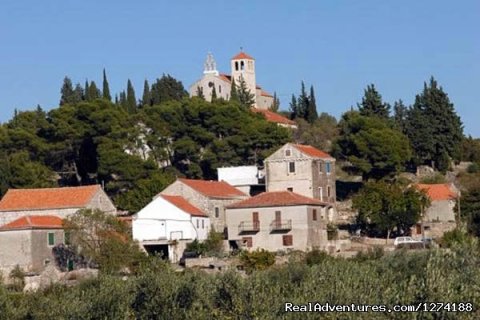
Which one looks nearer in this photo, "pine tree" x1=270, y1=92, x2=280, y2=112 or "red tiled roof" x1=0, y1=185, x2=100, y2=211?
"red tiled roof" x1=0, y1=185, x2=100, y2=211

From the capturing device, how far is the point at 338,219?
60.4 meters

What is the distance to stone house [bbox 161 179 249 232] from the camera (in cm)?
5625

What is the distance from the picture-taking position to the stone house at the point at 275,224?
53.2 metres

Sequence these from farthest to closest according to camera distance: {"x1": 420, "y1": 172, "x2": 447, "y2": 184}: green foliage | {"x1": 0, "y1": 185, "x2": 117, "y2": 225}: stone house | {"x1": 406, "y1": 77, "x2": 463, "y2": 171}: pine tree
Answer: {"x1": 406, "y1": 77, "x2": 463, "y2": 171}: pine tree → {"x1": 420, "y1": 172, "x2": 447, "y2": 184}: green foliage → {"x1": 0, "y1": 185, "x2": 117, "y2": 225}: stone house

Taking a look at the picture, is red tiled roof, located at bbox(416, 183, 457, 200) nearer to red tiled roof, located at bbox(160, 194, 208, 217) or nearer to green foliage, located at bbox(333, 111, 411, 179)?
green foliage, located at bbox(333, 111, 411, 179)

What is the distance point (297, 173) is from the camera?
58781 millimetres

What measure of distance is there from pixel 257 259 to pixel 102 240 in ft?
22.4

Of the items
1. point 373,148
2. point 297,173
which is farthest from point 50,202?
point 373,148

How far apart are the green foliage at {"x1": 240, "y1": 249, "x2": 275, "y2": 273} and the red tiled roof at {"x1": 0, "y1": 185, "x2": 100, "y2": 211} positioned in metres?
9.36

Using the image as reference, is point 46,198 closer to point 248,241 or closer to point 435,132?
point 248,241

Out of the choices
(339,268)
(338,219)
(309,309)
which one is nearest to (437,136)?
(338,219)

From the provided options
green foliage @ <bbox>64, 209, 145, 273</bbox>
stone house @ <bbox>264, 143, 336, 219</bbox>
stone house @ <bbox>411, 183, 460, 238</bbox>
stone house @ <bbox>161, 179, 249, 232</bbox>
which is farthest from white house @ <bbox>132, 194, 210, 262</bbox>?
stone house @ <bbox>411, 183, 460, 238</bbox>

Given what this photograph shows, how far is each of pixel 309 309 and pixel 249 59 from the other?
232 ft

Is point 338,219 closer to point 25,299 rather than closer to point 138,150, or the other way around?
point 138,150
